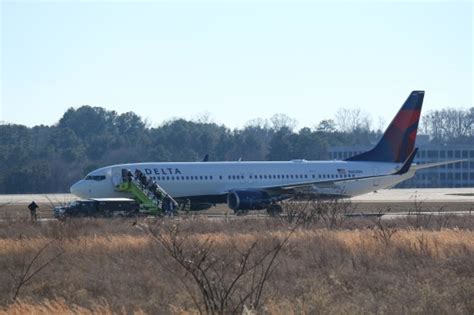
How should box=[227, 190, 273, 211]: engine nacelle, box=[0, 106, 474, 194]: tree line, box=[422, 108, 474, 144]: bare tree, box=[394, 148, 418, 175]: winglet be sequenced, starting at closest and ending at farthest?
box=[227, 190, 273, 211]: engine nacelle, box=[394, 148, 418, 175]: winglet, box=[0, 106, 474, 194]: tree line, box=[422, 108, 474, 144]: bare tree

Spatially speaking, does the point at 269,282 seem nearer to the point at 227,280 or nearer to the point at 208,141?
the point at 227,280

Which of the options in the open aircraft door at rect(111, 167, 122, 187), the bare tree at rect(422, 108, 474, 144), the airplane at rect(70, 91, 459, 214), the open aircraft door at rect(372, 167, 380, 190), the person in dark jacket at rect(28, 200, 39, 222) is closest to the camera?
the person in dark jacket at rect(28, 200, 39, 222)

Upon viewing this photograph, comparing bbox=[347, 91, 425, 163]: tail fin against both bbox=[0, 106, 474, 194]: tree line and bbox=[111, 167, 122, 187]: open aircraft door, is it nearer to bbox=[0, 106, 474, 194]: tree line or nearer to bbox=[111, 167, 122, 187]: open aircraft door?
bbox=[111, 167, 122, 187]: open aircraft door

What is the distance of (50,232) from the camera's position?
32.0m

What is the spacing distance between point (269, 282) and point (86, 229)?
49.0 feet

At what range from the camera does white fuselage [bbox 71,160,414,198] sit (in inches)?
2016

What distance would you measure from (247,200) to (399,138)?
12.3 meters

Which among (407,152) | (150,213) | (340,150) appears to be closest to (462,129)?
(340,150)

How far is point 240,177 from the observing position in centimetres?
5288

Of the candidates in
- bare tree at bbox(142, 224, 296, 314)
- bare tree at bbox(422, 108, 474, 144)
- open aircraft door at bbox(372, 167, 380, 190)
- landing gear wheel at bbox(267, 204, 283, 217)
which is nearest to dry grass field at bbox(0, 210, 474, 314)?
bare tree at bbox(142, 224, 296, 314)

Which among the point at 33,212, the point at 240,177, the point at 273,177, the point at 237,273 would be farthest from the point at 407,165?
the point at 237,273

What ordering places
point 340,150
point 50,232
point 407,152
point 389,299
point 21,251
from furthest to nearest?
point 340,150
point 407,152
point 50,232
point 21,251
point 389,299

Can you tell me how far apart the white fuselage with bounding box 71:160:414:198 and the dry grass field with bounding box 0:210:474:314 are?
1831 cm

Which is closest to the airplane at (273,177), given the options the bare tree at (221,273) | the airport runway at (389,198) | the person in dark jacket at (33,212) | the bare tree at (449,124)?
the person in dark jacket at (33,212)
